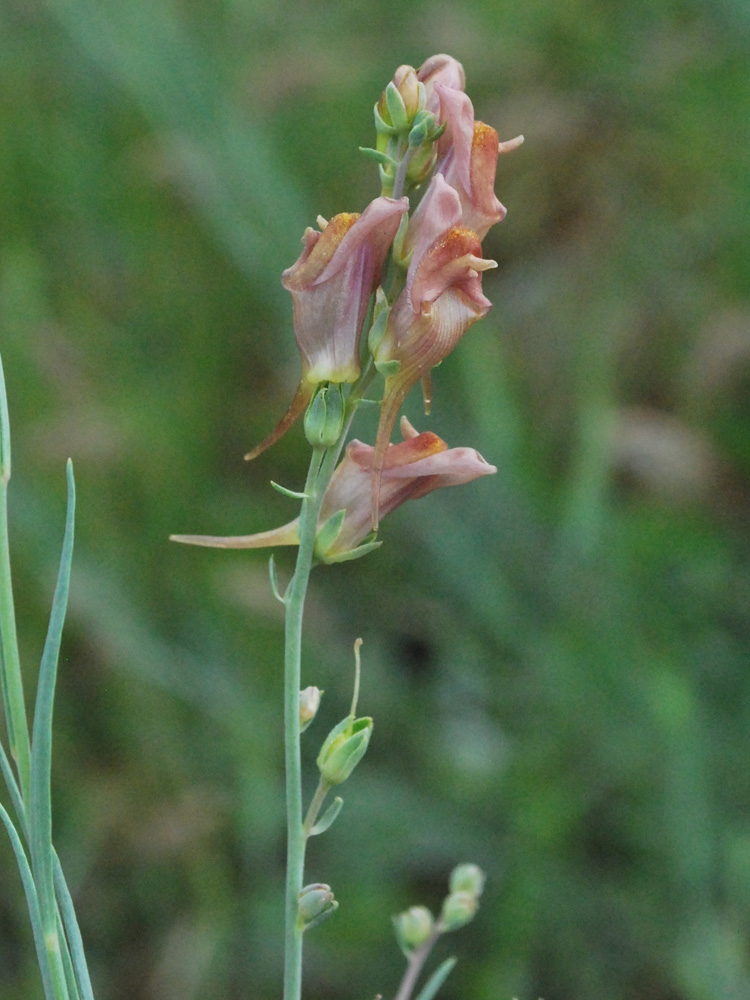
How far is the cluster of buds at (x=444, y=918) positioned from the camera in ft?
3.17

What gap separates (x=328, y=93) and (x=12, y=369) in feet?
→ 3.52

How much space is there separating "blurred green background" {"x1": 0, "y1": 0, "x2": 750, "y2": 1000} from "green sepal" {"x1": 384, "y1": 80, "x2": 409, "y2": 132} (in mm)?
1437

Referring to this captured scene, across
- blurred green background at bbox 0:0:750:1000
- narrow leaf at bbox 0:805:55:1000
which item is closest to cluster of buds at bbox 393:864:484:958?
narrow leaf at bbox 0:805:55:1000

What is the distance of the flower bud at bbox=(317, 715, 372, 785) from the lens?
788mm

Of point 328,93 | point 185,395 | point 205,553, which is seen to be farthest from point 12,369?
A: point 328,93

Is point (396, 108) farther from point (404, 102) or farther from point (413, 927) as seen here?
point (413, 927)

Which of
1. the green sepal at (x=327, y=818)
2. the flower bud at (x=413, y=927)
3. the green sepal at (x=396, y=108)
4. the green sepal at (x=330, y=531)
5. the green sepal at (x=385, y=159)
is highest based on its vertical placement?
the green sepal at (x=396, y=108)

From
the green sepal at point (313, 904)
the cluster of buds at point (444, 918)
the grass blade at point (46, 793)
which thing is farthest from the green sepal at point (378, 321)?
the cluster of buds at point (444, 918)

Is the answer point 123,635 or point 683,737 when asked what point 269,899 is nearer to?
point 123,635

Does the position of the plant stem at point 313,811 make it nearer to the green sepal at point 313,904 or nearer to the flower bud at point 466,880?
the green sepal at point 313,904

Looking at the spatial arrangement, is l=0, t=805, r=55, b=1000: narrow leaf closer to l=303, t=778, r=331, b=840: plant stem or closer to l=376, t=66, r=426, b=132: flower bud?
l=303, t=778, r=331, b=840: plant stem

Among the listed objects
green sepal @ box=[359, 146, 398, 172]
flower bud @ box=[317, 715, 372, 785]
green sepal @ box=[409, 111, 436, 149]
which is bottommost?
flower bud @ box=[317, 715, 372, 785]

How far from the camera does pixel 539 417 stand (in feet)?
9.07

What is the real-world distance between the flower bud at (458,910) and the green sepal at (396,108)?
0.65 meters
